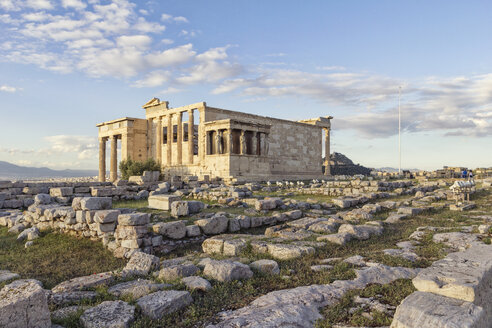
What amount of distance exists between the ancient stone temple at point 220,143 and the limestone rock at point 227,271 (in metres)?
23.3

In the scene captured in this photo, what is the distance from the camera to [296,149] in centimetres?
4231

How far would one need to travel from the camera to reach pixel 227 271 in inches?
209

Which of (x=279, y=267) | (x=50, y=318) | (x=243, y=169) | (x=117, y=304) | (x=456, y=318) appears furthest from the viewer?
(x=243, y=169)

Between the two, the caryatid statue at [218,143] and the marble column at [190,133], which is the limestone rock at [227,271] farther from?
the marble column at [190,133]

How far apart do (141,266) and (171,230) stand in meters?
2.96

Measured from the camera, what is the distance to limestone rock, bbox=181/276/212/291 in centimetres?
484

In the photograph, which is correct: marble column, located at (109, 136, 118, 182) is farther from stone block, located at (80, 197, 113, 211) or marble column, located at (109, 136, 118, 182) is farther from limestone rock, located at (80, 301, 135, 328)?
limestone rock, located at (80, 301, 135, 328)

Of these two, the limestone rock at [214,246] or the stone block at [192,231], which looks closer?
the limestone rock at [214,246]

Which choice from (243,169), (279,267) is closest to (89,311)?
(279,267)

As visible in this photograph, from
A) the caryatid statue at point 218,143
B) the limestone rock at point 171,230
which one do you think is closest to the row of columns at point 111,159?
the caryatid statue at point 218,143

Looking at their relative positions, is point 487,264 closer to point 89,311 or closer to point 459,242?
point 459,242

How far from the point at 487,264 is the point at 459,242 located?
11.4 ft

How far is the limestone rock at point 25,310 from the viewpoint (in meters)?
3.55

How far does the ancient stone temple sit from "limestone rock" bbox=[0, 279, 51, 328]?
25.1 m
